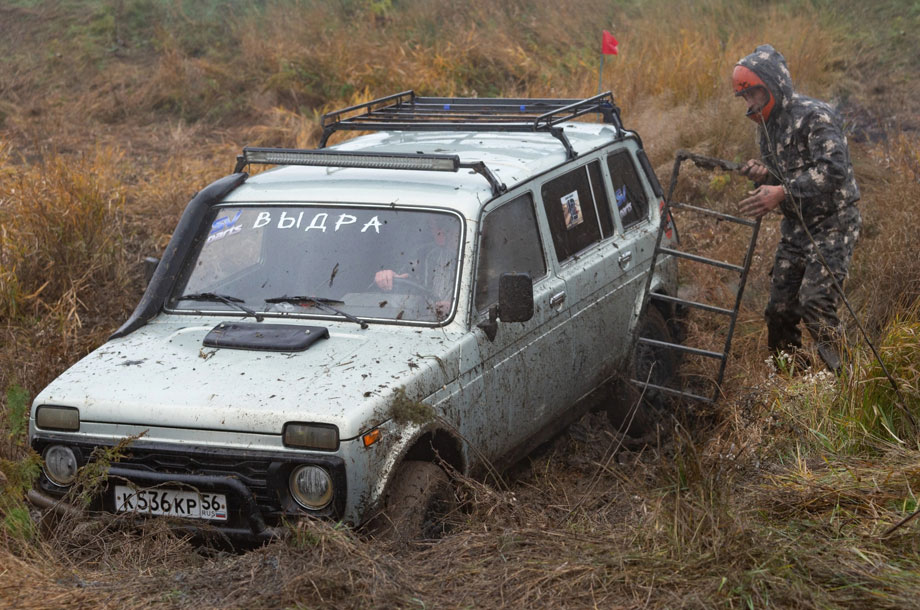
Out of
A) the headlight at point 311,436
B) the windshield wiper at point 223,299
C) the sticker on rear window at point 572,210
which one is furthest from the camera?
the sticker on rear window at point 572,210

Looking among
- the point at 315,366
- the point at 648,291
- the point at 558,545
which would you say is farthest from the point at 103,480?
the point at 648,291

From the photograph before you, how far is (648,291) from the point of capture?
251 inches

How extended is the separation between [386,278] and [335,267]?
0.25 meters

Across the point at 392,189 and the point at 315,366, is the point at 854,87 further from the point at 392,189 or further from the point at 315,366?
the point at 315,366

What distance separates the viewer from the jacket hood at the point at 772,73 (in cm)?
598

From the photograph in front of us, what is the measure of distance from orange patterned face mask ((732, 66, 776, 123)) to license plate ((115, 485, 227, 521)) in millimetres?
3714

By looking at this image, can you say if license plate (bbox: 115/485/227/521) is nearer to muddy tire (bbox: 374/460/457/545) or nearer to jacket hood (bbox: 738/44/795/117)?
muddy tire (bbox: 374/460/457/545)

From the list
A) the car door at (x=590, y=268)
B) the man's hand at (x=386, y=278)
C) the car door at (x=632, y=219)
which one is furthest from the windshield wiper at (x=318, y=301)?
the car door at (x=632, y=219)

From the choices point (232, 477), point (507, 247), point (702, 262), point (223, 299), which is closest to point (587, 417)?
point (702, 262)

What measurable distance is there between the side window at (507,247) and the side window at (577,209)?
192 millimetres

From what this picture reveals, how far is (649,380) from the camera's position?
21.1ft

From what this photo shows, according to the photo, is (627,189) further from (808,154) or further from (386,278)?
(386,278)

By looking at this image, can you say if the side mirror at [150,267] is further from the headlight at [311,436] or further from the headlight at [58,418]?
the headlight at [311,436]

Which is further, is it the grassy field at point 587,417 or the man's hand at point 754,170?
the man's hand at point 754,170
